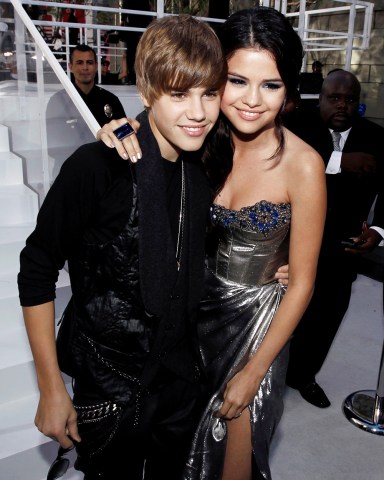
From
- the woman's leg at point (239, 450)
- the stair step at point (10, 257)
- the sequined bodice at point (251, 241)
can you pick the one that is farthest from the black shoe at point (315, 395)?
the stair step at point (10, 257)

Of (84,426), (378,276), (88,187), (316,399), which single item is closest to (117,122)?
(88,187)

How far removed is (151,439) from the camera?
1.64m

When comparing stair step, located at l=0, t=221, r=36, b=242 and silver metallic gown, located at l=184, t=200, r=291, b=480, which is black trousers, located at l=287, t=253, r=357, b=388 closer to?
Result: silver metallic gown, located at l=184, t=200, r=291, b=480

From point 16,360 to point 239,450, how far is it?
4.63 ft

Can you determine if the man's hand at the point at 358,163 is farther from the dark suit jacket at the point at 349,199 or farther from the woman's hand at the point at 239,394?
the woman's hand at the point at 239,394

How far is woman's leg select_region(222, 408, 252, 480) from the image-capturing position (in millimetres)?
1820

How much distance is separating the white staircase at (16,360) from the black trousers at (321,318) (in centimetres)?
151

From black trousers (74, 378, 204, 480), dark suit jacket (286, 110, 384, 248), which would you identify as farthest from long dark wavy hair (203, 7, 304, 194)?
dark suit jacket (286, 110, 384, 248)

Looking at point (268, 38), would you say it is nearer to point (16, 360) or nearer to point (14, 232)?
point (16, 360)

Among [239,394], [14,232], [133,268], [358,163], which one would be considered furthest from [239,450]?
[14,232]

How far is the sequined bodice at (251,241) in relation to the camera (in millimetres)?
1824

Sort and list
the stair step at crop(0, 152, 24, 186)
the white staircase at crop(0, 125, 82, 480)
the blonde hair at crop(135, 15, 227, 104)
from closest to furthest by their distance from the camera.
→ 1. the blonde hair at crop(135, 15, 227, 104)
2. the white staircase at crop(0, 125, 82, 480)
3. the stair step at crop(0, 152, 24, 186)

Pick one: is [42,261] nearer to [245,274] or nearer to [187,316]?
[187,316]

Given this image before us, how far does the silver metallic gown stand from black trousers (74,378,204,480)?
0.11 metres
